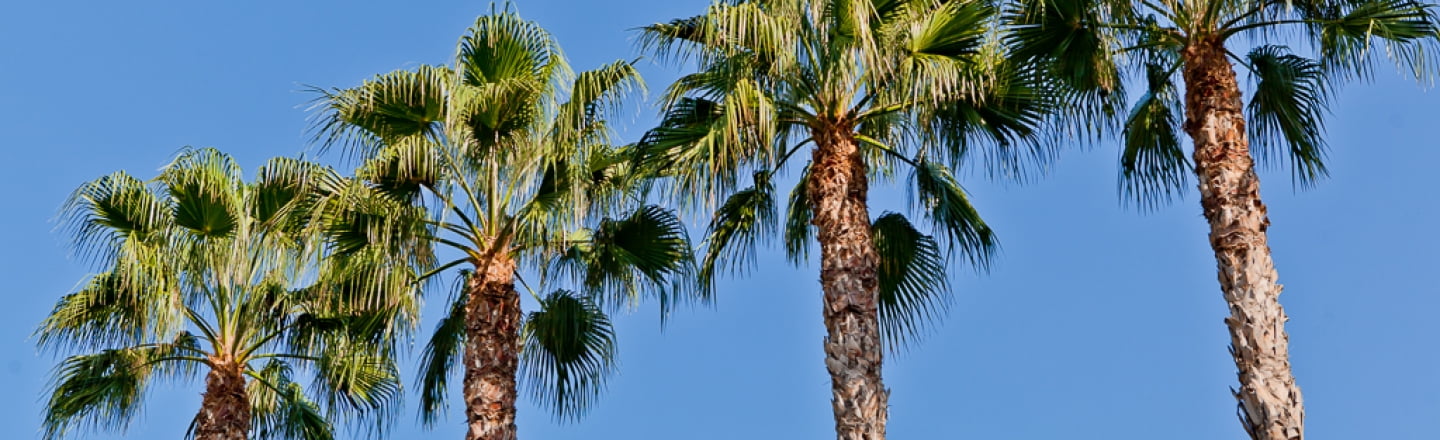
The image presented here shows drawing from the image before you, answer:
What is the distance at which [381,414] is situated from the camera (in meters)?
17.3

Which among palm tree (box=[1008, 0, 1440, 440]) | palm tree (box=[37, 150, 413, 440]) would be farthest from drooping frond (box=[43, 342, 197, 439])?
palm tree (box=[1008, 0, 1440, 440])

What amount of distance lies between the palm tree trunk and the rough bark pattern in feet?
9.32

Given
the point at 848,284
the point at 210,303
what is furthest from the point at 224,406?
the point at 848,284

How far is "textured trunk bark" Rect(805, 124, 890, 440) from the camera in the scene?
11477mm

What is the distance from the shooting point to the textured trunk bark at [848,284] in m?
11.5

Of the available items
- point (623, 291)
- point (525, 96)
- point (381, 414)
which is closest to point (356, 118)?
point (525, 96)

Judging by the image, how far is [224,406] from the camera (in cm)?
1559

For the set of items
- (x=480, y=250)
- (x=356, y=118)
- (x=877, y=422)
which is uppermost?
(x=356, y=118)

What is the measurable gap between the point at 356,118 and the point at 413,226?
104 centimetres

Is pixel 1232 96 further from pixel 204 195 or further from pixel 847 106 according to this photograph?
pixel 204 195

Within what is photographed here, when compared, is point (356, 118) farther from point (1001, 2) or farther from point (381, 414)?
point (1001, 2)

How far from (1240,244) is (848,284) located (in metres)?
2.76

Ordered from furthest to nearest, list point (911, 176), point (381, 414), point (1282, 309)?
1. point (381, 414)
2. point (911, 176)
3. point (1282, 309)

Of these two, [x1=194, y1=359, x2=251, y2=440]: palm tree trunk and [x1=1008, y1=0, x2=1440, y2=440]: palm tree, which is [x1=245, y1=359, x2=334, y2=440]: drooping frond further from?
[x1=1008, y1=0, x2=1440, y2=440]: palm tree
